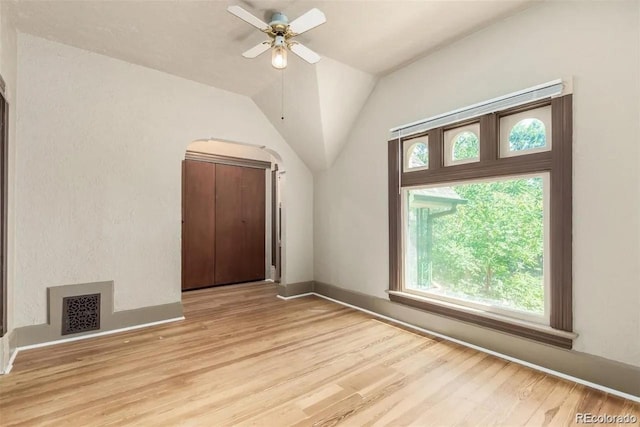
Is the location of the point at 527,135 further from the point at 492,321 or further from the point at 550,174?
the point at 492,321

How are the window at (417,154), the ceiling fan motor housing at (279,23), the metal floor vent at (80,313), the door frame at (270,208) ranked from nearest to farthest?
1. the ceiling fan motor housing at (279,23)
2. the metal floor vent at (80,313)
3. the window at (417,154)
4. the door frame at (270,208)

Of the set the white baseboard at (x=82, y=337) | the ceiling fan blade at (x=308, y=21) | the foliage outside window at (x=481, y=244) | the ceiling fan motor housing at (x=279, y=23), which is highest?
the ceiling fan motor housing at (x=279, y=23)

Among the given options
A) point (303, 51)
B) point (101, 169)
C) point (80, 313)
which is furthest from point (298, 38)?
point (80, 313)

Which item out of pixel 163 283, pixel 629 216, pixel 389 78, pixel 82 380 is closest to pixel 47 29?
pixel 163 283

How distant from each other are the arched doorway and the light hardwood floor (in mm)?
1998

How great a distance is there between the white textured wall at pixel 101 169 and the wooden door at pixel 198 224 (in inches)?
57.7

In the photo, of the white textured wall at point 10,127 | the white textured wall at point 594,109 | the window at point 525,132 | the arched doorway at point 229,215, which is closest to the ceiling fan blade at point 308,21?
the white textured wall at point 594,109

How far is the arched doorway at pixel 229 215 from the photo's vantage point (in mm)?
4867

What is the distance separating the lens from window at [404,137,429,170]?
3086 millimetres

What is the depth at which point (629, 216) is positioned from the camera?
1900 mm

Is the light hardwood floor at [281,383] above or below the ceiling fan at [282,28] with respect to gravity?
below

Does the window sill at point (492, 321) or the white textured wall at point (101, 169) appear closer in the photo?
the window sill at point (492, 321)

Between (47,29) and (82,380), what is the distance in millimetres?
2882

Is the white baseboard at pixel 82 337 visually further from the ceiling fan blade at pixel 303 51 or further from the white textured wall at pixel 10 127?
the ceiling fan blade at pixel 303 51
